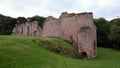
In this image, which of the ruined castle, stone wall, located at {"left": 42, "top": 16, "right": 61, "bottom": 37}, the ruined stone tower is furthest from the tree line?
the ruined stone tower

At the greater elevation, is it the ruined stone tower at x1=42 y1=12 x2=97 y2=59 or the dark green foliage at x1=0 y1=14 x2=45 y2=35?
the dark green foliage at x1=0 y1=14 x2=45 y2=35

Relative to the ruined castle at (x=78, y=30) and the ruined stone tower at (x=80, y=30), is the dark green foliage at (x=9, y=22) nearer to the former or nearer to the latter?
the ruined castle at (x=78, y=30)

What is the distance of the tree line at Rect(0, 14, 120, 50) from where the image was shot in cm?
4553

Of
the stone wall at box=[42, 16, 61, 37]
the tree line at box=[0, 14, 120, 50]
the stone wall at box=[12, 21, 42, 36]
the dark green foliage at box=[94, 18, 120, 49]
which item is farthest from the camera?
the dark green foliage at box=[94, 18, 120, 49]

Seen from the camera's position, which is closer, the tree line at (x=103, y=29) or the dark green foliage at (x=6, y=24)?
the tree line at (x=103, y=29)

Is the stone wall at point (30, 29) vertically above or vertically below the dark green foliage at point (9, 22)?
below

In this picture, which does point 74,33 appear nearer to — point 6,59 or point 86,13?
point 86,13

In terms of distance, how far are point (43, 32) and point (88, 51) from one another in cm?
1587

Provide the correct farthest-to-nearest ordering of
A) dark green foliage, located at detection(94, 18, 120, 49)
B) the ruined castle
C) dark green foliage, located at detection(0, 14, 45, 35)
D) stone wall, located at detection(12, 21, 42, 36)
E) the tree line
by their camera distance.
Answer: dark green foliage, located at detection(0, 14, 45, 35) → dark green foliage, located at detection(94, 18, 120, 49) → stone wall, located at detection(12, 21, 42, 36) → the tree line → the ruined castle

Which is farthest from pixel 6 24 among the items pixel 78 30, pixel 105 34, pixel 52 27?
pixel 78 30

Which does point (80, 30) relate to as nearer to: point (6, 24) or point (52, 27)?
point (52, 27)

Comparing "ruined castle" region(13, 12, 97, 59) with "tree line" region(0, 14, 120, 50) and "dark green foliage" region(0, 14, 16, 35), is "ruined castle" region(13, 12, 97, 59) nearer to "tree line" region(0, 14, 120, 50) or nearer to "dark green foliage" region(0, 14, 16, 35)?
"tree line" region(0, 14, 120, 50)

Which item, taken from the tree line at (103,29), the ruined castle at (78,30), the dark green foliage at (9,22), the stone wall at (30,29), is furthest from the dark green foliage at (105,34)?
the dark green foliage at (9,22)

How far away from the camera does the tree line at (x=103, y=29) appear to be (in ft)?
149
